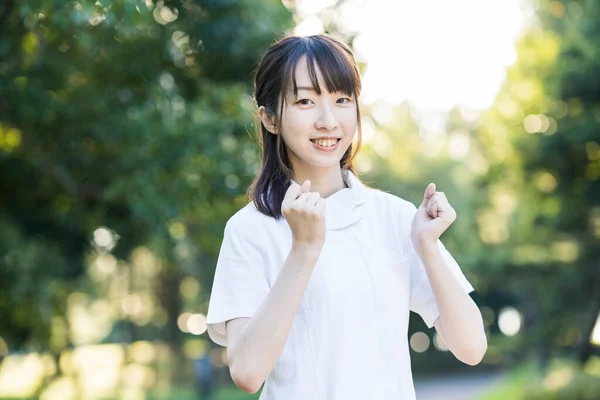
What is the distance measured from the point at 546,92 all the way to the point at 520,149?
0.90 metres

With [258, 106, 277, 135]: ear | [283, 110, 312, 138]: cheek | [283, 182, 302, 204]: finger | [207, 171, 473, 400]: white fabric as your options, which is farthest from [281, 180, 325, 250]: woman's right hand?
[258, 106, 277, 135]: ear

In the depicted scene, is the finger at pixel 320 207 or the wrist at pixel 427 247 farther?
the wrist at pixel 427 247

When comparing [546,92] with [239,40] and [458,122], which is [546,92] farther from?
[458,122]

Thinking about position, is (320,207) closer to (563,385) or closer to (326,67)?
(326,67)

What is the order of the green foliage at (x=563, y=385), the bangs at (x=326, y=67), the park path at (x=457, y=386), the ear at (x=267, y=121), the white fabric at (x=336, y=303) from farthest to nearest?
1. the park path at (x=457, y=386)
2. the green foliage at (x=563, y=385)
3. the ear at (x=267, y=121)
4. the bangs at (x=326, y=67)
5. the white fabric at (x=336, y=303)

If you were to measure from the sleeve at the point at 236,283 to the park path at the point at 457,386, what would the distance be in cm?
1828

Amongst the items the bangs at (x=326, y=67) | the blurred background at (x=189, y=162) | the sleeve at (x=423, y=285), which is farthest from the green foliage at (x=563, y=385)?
the bangs at (x=326, y=67)

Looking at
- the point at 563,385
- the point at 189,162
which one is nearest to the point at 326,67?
the point at 189,162

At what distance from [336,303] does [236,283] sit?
22 centimetres

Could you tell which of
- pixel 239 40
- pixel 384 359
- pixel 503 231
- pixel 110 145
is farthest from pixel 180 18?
pixel 503 231

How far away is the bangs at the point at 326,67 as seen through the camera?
6.79 feet

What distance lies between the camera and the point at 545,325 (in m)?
17.9

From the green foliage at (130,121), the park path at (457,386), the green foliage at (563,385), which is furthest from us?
the park path at (457,386)

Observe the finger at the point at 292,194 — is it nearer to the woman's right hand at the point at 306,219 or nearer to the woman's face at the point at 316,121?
the woman's right hand at the point at 306,219
